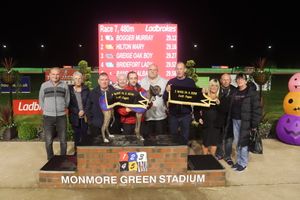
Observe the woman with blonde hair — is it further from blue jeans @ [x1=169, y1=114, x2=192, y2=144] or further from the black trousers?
the black trousers

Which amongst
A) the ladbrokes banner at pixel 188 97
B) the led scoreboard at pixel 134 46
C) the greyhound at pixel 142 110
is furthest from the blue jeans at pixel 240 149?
the led scoreboard at pixel 134 46

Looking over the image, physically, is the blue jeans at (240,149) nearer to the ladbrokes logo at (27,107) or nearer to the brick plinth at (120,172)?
the brick plinth at (120,172)

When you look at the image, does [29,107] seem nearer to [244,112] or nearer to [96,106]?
[96,106]

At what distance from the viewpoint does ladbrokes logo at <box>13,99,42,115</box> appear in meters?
8.71

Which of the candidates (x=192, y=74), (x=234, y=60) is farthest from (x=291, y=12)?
(x=192, y=74)

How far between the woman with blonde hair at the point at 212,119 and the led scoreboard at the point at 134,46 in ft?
7.19

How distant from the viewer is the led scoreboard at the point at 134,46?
7.79 m

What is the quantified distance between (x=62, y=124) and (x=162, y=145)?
6.77 ft

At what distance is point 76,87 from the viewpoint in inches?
241

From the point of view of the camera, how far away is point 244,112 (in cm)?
567

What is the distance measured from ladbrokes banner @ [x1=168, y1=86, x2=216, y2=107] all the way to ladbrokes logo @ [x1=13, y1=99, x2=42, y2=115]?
447cm

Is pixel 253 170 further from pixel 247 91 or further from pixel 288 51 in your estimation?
pixel 288 51

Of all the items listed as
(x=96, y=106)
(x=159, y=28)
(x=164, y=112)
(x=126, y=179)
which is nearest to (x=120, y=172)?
(x=126, y=179)

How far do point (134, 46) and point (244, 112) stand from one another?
3323mm
